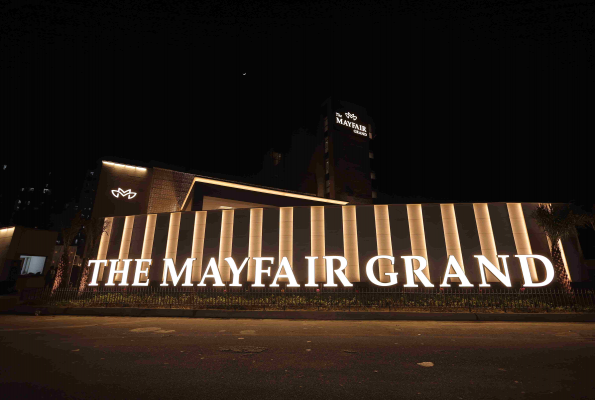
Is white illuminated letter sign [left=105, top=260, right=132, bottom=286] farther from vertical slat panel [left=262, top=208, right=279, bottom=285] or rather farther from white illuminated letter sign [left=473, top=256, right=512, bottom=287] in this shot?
white illuminated letter sign [left=473, top=256, right=512, bottom=287]

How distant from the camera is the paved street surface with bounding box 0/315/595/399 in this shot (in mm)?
4461

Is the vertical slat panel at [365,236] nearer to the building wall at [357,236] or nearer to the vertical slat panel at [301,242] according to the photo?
the building wall at [357,236]

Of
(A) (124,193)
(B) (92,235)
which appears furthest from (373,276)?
(A) (124,193)

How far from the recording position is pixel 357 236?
18.0m

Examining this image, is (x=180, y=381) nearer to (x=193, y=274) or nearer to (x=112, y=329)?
(x=112, y=329)

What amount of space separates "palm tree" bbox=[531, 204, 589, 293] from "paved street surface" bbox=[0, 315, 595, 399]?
7.42 meters

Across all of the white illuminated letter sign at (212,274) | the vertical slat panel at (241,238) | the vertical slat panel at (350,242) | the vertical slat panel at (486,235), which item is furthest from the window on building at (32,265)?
the vertical slat panel at (486,235)

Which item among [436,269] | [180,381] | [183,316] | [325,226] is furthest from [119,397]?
[436,269]

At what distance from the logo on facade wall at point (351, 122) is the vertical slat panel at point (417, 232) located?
59788mm

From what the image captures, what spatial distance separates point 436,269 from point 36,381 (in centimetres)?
1717

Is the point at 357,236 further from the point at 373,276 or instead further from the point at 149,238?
the point at 149,238

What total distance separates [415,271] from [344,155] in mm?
57873

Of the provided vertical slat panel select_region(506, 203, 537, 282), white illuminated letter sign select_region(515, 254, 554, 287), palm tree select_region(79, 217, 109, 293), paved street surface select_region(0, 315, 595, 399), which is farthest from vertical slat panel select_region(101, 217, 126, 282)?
vertical slat panel select_region(506, 203, 537, 282)

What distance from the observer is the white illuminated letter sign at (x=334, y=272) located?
16.4 metres
